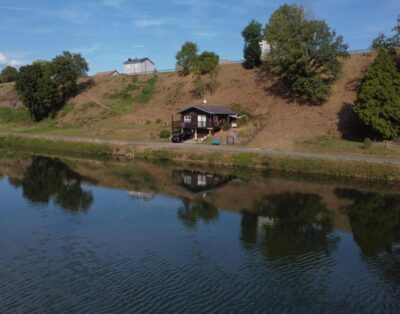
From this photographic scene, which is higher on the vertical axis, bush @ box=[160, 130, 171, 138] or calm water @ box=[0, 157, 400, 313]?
bush @ box=[160, 130, 171, 138]

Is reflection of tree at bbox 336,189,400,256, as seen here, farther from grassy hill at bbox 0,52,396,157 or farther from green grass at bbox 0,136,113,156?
green grass at bbox 0,136,113,156

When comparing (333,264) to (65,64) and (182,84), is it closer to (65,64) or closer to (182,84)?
(182,84)

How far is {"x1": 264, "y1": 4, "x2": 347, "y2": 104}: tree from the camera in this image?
192 ft

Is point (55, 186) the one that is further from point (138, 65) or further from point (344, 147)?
point (138, 65)

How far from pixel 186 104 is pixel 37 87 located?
27.2 metres

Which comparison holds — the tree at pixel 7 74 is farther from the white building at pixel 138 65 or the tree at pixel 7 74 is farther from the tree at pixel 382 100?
the tree at pixel 382 100

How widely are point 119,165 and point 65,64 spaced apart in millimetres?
40311

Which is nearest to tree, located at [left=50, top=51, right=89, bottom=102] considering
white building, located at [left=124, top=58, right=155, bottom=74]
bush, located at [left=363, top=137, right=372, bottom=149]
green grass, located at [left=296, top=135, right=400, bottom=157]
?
white building, located at [left=124, top=58, right=155, bottom=74]

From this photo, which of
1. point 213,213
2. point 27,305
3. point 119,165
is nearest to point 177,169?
point 119,165

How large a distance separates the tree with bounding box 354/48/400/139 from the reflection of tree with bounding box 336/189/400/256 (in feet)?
43.4

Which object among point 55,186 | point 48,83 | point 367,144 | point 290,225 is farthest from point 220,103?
point 290,225

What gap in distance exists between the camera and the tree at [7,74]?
114456mm

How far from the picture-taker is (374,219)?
2725cm

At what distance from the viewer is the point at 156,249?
67.3ft
